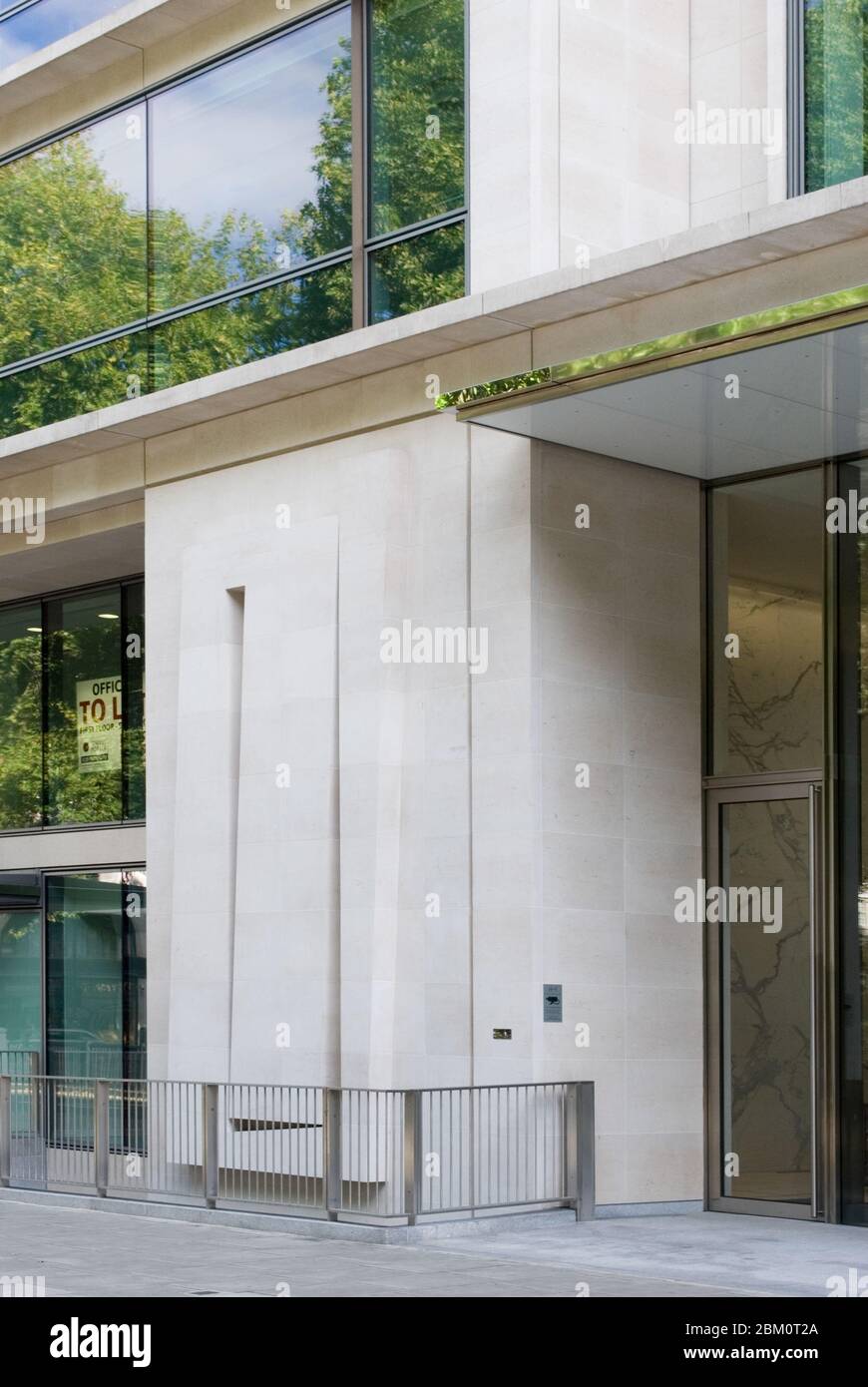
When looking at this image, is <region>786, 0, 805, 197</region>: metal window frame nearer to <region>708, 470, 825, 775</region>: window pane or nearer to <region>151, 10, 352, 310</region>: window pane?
<region>708, 470, 825, 775</region>: window pane

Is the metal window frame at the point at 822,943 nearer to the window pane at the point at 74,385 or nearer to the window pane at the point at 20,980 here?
the window pane at the point at 74,385

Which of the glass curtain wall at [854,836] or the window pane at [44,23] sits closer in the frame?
the glass curtain wall at [854,836]

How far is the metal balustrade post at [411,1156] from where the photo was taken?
13.4 meters

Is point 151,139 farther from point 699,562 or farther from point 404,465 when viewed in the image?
point 699,562

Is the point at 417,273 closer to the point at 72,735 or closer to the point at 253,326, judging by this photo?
the point at 253,326

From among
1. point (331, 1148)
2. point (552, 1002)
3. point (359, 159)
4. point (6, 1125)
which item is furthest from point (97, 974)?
point (359, 159)

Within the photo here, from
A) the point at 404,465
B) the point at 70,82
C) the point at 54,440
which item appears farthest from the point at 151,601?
the point at 70,82

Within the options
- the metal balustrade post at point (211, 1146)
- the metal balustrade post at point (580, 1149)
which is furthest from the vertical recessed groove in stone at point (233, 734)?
the metal balustrade post at point (580, 1149)

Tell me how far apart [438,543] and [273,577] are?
1.77 m

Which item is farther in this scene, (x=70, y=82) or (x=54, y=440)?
(x=70, y=82)

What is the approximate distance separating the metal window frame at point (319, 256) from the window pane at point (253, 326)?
0.08 m

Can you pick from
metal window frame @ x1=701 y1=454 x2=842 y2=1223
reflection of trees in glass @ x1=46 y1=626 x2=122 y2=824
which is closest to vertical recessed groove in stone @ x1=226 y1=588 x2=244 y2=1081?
metal window frame @ x1=701 y1=454 x2=842 y2=1223

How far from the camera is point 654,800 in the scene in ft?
52.0

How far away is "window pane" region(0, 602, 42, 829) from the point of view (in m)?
23.6
